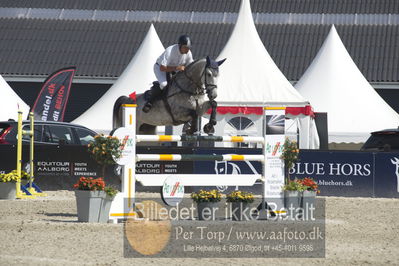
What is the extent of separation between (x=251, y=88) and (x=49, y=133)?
5.56 m

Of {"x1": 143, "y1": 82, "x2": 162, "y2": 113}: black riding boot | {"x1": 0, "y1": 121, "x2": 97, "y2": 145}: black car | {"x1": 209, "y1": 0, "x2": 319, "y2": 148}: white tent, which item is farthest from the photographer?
{"x1": 209, "y1": 0, "x2": 319, "y2": 148}: white tent

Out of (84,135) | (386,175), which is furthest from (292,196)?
(84,135)

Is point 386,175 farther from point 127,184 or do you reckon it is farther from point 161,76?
point 127,184

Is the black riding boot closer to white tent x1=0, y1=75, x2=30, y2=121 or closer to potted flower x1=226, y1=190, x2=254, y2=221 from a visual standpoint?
potted flower x1=226, y1=190, x2=254, y2=221

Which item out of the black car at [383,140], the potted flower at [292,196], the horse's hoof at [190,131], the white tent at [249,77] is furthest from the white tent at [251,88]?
the potted flower at [292,196]

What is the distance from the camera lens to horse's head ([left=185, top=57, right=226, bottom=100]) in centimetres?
1387

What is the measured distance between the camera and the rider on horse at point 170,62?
14.8 meters

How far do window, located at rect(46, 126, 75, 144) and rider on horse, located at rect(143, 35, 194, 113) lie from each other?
622cm

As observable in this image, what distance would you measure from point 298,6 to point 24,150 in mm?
23997

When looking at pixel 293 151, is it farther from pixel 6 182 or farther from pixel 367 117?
pixel 367 117

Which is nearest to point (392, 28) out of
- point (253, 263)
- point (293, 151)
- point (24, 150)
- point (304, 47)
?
point (304, 47)

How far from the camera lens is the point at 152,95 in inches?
612

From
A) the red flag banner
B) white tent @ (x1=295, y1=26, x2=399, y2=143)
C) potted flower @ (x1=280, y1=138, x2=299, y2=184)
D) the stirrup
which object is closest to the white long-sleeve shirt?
the stirrup

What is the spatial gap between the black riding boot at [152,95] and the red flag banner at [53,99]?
11537 mm
